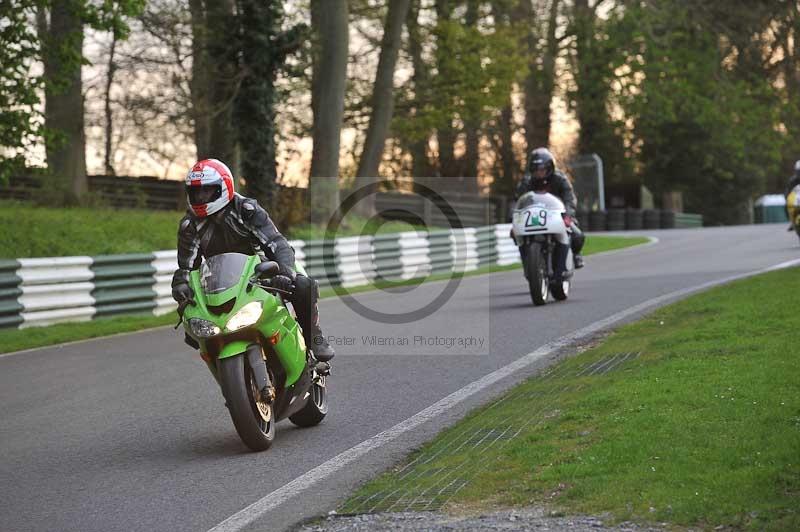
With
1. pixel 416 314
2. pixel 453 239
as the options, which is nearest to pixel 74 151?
pixel 453 239

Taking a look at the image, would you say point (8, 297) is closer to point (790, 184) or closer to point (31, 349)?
point (31, 349)

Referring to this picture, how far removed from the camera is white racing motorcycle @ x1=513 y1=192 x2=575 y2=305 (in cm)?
1520

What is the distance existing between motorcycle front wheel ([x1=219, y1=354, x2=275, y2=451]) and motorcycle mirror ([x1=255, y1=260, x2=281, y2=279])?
19.4 inches

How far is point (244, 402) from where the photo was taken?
7164mm

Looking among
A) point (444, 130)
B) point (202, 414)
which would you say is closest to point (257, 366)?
point (202, 414)

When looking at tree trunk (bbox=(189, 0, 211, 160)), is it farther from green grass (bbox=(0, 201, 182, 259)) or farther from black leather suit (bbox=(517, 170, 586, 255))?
black leather suit (bbox=(517, 170, 586, 255))

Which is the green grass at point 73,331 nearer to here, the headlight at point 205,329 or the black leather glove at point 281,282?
the black leather glove at point 281,282

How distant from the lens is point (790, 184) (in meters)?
22.5

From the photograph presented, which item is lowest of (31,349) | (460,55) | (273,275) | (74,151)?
(31,349)

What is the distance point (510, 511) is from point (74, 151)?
23.5m

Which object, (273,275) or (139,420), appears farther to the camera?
(139,420)

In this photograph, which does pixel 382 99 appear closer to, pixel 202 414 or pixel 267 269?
pixel 202 414

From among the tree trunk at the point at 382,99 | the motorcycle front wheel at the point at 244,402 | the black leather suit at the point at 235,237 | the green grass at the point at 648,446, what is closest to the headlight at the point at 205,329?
the motorcycle front wheel at the point at 244,402

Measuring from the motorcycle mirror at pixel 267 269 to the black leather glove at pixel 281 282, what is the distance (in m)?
0.04
